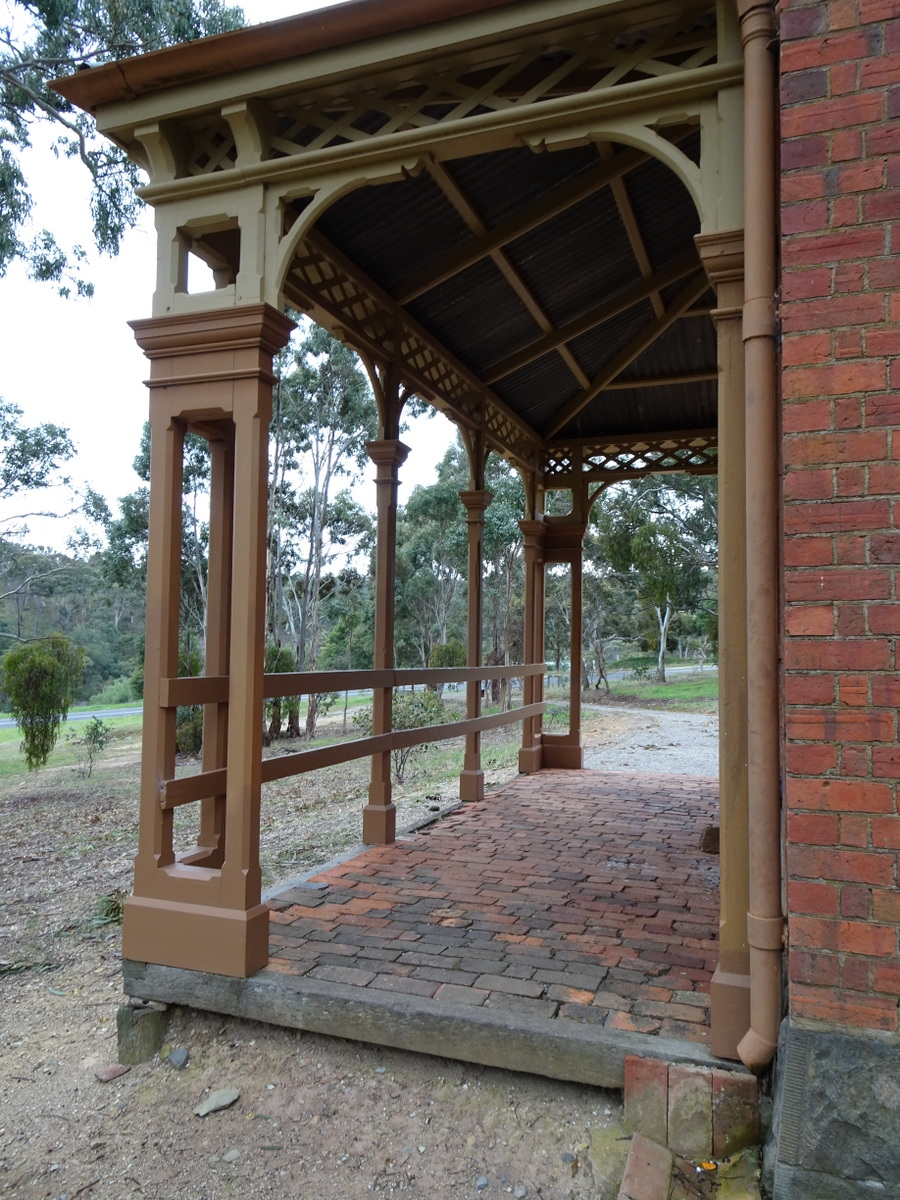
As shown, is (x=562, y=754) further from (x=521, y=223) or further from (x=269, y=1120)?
(x=269, y=1120)

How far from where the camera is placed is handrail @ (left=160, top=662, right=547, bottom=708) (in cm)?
316

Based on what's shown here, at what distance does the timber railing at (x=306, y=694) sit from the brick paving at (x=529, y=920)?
0.65 m

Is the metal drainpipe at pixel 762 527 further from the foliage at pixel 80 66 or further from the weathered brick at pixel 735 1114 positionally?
the foliage at pixel 80 66

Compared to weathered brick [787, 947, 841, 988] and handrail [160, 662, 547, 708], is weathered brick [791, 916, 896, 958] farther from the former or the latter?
handrail [160, 662, 547, 708]

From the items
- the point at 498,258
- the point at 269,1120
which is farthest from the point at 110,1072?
the point at 498,258

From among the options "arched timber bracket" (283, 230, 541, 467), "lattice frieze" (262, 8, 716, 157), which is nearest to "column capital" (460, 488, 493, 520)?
"arched timber bracket" (283, 230, 541, 467)

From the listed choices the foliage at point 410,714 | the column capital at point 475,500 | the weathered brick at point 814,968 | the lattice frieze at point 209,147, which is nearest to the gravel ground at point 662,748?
the foliage at point 410,714

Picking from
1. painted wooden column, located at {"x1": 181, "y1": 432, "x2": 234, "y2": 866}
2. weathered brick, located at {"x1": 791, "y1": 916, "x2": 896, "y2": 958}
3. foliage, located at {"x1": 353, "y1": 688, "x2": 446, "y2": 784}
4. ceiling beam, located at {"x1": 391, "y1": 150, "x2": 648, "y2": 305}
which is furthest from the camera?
foliage, located at {"x1": 353, "y1": 688, "x2": 446, "y2": 784}

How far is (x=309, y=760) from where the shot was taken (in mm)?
3789

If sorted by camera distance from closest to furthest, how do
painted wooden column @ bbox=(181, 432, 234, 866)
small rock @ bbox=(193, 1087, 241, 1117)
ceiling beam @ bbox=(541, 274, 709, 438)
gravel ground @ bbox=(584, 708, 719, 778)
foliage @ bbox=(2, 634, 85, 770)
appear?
1. small rock @ bbox=(193, 1087, 241, 1117)
2. painted wooden column @ bbox=(181, 432, 234, 866)
3. ceiling beam @ bbox=(541, 274, 709, 438)
4. gravel ground @ bbox=(584, 708, 719, 778)
5. foliage @ bbox=(2, 634, 85, 770)

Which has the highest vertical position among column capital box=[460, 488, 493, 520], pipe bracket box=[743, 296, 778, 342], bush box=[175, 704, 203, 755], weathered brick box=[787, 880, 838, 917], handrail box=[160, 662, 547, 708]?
column capital box=[460, 488, 493, 520]

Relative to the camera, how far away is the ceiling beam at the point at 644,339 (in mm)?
5527

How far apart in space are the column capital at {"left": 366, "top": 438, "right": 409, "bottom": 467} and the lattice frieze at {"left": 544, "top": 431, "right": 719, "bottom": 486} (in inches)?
132

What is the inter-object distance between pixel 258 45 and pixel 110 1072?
3.81m
